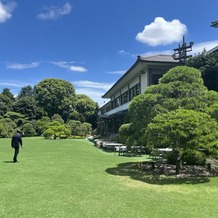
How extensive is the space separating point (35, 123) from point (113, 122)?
775 inches

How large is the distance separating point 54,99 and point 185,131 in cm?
→ 5548

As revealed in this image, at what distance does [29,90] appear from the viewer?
87438mm

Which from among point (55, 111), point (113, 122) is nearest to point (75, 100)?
point (55, 111)

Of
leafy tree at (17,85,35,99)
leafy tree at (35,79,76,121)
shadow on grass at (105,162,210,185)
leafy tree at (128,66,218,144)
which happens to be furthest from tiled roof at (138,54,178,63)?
leafy tree at (17,85,35,99)

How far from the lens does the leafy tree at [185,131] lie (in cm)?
936

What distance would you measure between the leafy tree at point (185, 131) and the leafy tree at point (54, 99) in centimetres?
5341

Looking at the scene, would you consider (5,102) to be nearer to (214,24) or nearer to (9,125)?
(9,125)

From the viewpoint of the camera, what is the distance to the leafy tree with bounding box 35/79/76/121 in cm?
6247

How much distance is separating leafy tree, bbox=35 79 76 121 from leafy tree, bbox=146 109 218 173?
175ft

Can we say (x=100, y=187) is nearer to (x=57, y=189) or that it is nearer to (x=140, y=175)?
(x=57, y=189)

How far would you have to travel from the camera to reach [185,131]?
368 inches

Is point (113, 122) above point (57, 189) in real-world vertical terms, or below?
above

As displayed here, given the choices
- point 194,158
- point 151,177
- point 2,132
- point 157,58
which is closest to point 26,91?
point 2,132

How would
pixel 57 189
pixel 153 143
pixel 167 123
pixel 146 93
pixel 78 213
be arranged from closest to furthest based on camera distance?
pixel 78 213 → pixel 57 189 → pixel 167 123 → pixel 153 143 → pixel 146 93
